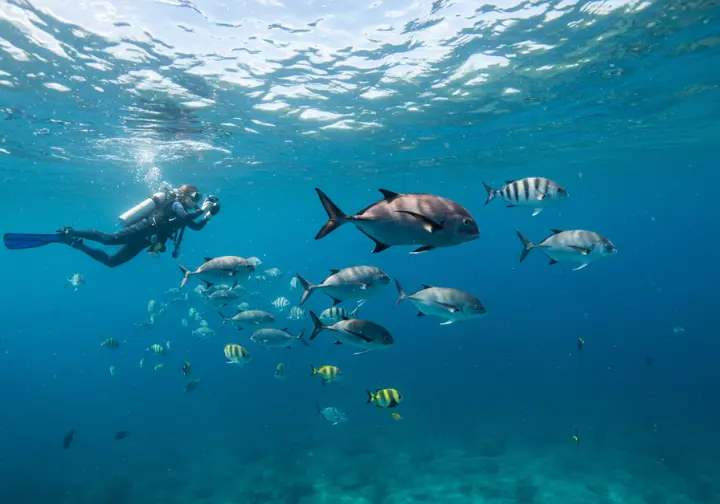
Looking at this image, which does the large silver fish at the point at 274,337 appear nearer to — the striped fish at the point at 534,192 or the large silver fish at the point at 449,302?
the large silver fish at the point at 449,302

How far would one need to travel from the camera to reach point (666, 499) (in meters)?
11.7

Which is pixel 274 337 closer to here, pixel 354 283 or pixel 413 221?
pixel 354 283

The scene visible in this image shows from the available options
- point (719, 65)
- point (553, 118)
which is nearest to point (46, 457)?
point (553, 118)

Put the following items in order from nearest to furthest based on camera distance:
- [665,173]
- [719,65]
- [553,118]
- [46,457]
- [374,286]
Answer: [374,286] → [719,65] → [46,457] → [553,118] → [665,173]

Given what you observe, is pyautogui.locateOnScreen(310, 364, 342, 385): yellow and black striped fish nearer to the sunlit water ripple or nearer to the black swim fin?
the black swim fin

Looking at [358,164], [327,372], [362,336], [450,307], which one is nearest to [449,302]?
[450,307]

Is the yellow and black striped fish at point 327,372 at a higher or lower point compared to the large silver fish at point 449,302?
lower

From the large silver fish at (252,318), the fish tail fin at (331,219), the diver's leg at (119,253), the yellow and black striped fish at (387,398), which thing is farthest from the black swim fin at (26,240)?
the fish tail fin at (331,219)

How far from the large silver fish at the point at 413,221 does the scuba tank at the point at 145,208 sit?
9465 mm

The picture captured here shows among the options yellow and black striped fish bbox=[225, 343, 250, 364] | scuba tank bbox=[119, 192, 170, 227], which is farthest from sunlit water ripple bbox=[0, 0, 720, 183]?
yellow and black striped fish bbox=[225, 343, 250, 364]

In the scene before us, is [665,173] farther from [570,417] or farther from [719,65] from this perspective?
[570,417]

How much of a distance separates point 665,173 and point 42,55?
66.1 meters

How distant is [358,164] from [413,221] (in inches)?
1187

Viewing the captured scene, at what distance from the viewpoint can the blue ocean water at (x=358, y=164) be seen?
1198 centimetres
